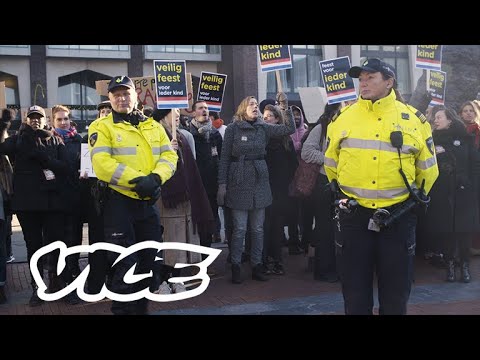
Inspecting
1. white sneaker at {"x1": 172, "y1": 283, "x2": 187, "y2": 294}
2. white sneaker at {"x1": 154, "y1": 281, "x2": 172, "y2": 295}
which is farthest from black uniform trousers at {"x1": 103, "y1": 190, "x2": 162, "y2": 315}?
white sneaker at {"x1": 172, "y1": 283, "x2": 187, "y2": 294}

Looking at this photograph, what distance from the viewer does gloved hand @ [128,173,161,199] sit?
4619 millimetres

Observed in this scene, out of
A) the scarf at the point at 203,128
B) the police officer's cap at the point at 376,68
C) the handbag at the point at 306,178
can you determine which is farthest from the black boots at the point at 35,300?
the police officer's cap at the point at 376,68

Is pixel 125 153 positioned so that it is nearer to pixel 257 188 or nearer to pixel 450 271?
pixel 257 188

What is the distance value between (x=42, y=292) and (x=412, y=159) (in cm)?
395

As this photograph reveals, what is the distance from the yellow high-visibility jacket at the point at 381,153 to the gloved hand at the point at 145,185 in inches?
58.5

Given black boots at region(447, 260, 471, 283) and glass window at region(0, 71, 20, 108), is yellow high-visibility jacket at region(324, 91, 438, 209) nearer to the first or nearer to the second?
black boots at region(447, 260, 471, 283)

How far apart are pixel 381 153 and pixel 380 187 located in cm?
24

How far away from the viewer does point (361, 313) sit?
4195mm

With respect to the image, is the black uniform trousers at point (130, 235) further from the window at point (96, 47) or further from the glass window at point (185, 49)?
the glass window at point (185, 49)

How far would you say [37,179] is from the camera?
6.03 meters

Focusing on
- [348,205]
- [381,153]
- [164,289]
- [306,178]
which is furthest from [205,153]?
[381,153]

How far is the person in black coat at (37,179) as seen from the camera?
5969 millimetres
